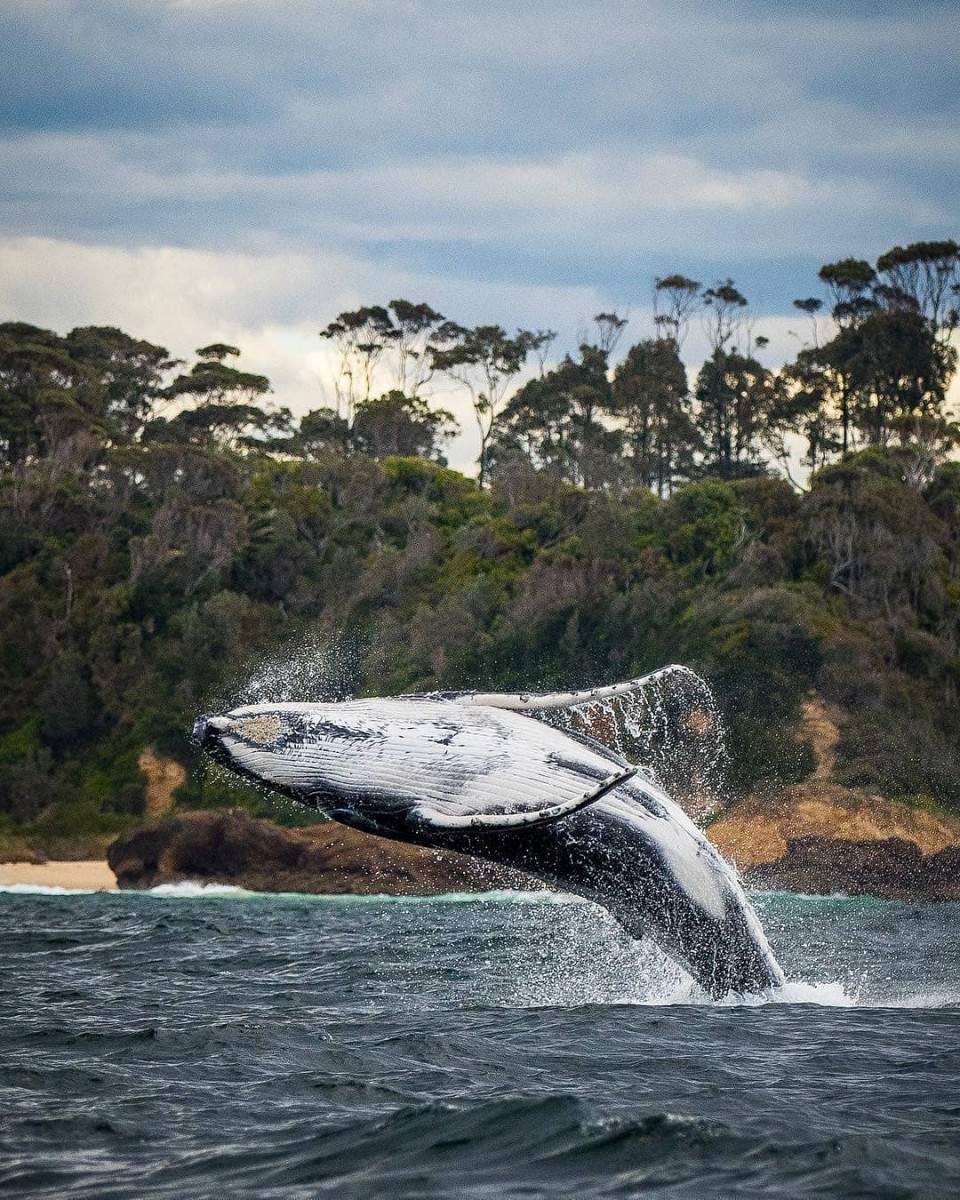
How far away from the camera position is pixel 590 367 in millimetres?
94625

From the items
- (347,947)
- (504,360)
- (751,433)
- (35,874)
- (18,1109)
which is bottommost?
(35,874)

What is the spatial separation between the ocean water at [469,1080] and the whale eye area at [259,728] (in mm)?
2504

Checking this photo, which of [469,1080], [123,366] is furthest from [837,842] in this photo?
[123,366]

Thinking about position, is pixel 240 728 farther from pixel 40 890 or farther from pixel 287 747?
pixel 40 890

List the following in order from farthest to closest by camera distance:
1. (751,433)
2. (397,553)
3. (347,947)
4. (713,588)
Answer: (751,433), (397,553), (713,588), (347,947)

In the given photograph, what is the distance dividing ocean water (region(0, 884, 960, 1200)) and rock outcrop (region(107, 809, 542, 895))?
84.8 ft

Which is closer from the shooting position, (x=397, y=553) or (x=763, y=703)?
(x=763, y=703)

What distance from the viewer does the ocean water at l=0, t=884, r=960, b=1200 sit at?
8.30m

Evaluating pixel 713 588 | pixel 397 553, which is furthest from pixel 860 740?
pixel 397 553

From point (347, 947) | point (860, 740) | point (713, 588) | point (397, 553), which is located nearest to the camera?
point (347, 947)

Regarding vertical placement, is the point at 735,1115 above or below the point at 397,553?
below

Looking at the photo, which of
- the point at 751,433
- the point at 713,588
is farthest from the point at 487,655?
the point at 751,433

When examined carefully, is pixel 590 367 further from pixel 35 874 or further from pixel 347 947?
pixel 347 947

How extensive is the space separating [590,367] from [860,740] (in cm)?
4935
